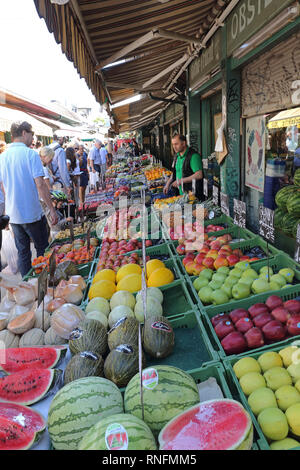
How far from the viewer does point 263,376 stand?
1.62 m

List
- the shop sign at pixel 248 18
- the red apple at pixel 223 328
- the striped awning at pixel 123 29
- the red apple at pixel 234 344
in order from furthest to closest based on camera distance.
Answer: the shop sign at pixel 248 18 → the striped awning at pixel 123 29 → the red apple at pixel 223 328 → the red apple at pixel 234 344

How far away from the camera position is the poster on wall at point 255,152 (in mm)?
4535

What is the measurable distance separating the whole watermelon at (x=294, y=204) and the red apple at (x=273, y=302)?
1.60m

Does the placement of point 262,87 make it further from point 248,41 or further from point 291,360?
point 291,360

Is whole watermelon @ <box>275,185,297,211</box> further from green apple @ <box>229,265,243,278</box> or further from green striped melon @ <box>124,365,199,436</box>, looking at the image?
green striped melon @ <box>124,365,199,436</box>

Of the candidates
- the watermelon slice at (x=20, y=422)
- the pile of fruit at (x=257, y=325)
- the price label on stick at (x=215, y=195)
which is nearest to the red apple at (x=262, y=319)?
the pile of fruit at (x=257, y=325)

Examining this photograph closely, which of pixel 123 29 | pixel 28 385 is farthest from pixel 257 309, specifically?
pixel 123 29

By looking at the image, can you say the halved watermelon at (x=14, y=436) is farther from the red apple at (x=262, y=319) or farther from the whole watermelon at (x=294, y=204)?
the whole watermelon at (x=294, y=204)

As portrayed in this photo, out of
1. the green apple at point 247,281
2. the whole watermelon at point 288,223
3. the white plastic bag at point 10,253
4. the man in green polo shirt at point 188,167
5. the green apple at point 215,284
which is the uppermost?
the man in green polo shirt at point 188,167

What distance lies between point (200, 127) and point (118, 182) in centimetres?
306

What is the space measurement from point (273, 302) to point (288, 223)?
1.70 meters

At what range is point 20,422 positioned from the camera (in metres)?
1.43

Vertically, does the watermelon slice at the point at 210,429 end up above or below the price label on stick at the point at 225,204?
below

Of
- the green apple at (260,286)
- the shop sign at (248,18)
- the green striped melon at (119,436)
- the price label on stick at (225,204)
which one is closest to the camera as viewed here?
the green striped melon at (119,436)
